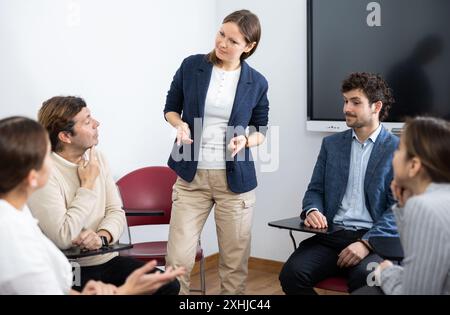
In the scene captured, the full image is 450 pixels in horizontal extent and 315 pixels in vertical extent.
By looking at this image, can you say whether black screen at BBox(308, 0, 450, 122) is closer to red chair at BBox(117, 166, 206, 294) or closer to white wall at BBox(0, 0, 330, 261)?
white wall at BBox(0, 0, 330, 261)

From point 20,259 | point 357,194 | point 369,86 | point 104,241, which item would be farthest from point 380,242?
point 20,259

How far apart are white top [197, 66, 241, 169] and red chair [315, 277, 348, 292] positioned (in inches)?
27.4

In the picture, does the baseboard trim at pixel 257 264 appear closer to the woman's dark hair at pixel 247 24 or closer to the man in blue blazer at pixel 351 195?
the man in blue blazer at pixel 351 195

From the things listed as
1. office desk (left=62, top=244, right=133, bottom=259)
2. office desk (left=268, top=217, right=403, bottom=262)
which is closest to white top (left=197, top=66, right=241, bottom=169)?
office desk (left=268, top=217, right=403, bottom=262)

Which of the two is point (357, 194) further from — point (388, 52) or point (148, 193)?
point (148, 193)

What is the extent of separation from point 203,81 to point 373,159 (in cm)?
88

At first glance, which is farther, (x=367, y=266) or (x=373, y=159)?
(x=373, y=159)

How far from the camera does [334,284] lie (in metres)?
2.29

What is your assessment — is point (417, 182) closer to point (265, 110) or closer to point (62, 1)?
point (265, 110)

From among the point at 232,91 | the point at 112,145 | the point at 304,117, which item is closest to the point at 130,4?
the point at 112,145

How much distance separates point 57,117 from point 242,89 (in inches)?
33.9

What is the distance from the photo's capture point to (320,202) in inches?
103

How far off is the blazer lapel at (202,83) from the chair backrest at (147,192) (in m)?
0.67

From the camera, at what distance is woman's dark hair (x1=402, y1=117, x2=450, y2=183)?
1436 mm
